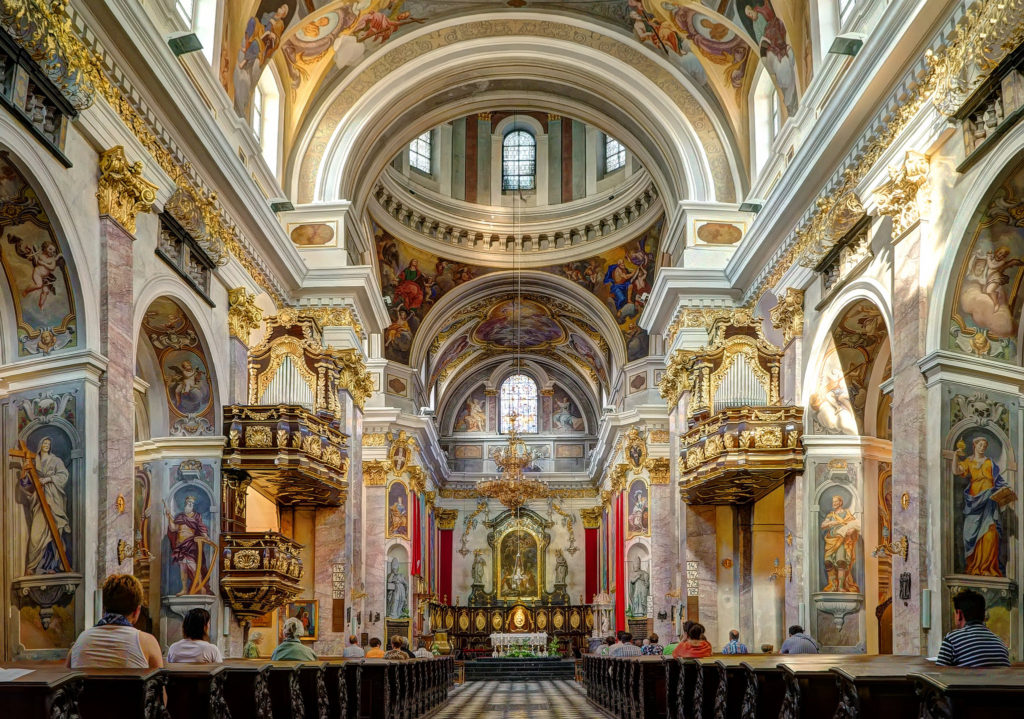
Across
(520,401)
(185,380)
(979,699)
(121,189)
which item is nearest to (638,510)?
(185,380)

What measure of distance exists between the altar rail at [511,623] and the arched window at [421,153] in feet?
48.1

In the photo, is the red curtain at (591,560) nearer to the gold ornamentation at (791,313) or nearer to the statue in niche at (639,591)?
the statue in niche at (639,591)

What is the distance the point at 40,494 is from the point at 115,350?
1.51 metres

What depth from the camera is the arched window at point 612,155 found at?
29.8m

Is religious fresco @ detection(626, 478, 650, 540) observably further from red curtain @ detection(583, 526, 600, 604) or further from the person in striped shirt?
the person in striped shirt

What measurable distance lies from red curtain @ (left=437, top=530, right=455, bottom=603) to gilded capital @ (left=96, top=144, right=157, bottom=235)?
93.3ft

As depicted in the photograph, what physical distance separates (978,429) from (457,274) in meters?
21.0

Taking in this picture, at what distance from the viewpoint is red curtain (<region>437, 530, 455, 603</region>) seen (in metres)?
38.4

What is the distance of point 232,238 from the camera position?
14914 millimetres

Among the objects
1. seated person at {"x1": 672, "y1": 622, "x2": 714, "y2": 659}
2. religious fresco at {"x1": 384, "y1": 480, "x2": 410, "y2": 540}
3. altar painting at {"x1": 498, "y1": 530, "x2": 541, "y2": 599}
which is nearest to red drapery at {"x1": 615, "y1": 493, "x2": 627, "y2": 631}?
religious fresco at {"x1": 384, "y1": 480, "x2": 410, "y2": 540}

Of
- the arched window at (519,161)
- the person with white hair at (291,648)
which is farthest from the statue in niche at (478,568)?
the person with white hair at (291,648)

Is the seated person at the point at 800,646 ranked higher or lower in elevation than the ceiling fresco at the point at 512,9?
lower

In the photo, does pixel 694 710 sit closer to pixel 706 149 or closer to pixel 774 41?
pixel 774 41

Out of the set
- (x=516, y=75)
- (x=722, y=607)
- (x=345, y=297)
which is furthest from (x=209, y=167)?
(x=722, y=607)
